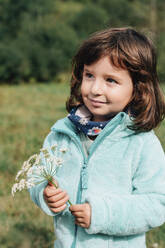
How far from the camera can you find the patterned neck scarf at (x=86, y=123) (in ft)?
6.24

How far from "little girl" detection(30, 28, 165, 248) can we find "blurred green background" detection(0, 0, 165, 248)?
38 centimetres

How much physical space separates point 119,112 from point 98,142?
8.3 inches

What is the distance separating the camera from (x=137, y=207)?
174 cm

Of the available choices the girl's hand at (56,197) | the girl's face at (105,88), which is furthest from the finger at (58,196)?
the girl's face at (105,88)

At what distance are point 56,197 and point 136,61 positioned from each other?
31.4 inches

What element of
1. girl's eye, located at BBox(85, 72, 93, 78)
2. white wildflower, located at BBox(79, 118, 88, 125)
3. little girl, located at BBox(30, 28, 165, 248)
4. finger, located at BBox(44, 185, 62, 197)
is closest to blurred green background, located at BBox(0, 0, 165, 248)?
little girl, located at BBox(30, 28, 165, 248)

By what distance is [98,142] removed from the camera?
187 cm

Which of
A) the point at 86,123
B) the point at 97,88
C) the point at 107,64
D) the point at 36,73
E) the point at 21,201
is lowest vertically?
the point at 21,201

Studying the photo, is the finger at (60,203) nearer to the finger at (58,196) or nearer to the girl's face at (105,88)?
the finger at (58,196)

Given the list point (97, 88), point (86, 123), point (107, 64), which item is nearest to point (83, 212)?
point (86, 123)

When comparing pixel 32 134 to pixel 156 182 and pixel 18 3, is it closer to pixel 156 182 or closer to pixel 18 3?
pixel 156 182

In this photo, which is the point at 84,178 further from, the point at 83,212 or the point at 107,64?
the point at 107,64

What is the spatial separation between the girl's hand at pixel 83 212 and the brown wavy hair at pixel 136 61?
465 millimetres

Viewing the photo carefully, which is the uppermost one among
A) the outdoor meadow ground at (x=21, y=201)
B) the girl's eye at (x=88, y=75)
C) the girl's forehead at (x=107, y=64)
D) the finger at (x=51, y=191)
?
the girl's forehead at (x=107, y=64)
